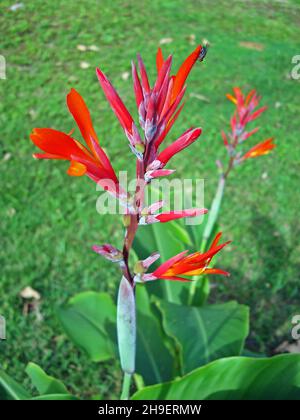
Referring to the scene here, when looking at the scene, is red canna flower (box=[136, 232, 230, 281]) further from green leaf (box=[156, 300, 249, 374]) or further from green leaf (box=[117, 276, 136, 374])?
green leaf (box=[156, 300, 249, 374])

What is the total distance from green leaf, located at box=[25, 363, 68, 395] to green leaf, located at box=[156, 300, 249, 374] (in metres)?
0.35

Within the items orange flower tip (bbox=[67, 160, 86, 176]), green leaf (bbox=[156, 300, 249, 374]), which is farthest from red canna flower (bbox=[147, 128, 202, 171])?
green leaf (bbox=[156, 300, 249, 374])

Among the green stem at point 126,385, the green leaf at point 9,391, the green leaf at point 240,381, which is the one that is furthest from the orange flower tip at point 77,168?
the green leaf at point 9,391

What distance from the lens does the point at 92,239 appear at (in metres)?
2.61

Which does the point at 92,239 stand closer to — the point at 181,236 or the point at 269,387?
the point at 181,236

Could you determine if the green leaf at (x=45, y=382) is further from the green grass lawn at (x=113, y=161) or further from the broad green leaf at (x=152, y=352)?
the green grass lawn at (x=113, y=161)

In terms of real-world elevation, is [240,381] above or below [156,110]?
below

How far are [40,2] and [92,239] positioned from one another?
3.24 metres

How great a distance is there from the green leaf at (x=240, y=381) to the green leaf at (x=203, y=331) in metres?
0.23

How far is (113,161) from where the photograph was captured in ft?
10.3

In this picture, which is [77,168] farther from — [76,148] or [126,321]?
[126,321]

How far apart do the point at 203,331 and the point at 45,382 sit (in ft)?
1.64

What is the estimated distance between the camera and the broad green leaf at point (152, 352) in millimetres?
1702

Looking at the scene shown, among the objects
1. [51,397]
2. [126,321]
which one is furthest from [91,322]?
[126,321]
